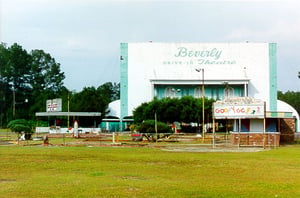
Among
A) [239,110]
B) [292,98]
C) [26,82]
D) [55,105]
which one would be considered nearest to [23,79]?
[26,82]

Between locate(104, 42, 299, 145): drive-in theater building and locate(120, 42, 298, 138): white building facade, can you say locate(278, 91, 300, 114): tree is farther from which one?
locate(120, 42, 298, 138): white building facade

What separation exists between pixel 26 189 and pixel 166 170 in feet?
24.4

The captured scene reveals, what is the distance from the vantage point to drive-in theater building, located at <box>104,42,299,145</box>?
4272 inches

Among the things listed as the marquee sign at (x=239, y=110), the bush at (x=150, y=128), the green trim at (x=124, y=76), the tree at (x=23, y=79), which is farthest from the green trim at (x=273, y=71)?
the marquee sign at (x=239, y=110)

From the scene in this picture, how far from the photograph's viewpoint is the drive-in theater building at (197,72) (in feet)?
356

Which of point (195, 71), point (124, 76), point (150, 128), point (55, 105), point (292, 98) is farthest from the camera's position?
point (292, 98)

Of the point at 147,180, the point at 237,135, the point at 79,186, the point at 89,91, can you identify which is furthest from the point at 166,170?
the point at 89,91

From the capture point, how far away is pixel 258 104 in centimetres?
4369

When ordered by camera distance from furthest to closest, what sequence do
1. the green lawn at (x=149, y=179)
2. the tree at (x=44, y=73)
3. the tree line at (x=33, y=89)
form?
the tree at (x=44, y=73)
the tree line at (x=33, y=89)
the green lawn at (x=149, y=179)

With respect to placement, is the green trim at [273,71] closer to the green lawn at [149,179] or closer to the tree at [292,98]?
the tree at [292,98]

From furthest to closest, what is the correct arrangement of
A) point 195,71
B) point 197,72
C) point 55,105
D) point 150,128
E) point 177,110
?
point 197,72
point 195,71
point 177,110
point 55,105
point 150,128

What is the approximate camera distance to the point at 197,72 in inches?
4355

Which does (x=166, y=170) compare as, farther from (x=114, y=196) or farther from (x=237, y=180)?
(x=114, y=196)

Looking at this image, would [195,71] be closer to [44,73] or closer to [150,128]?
[44,73]
